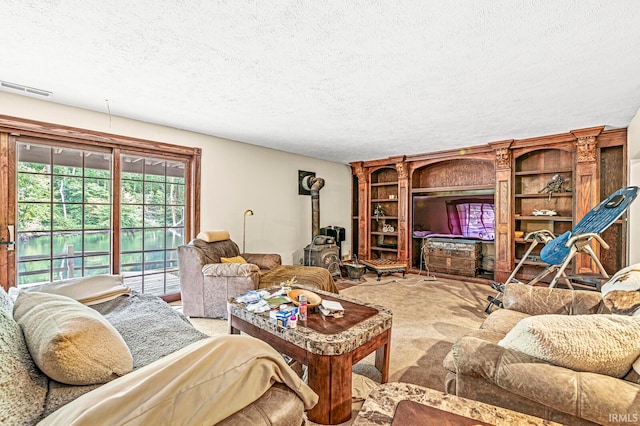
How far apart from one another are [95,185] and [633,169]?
21.0ft

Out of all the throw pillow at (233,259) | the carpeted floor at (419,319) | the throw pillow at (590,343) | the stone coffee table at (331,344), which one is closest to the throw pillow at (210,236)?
the throw pillow at (233,259)

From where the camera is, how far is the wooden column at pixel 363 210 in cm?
658

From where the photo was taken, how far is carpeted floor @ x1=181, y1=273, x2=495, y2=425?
2.28 m

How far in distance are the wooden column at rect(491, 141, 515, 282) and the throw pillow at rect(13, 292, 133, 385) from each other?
523 cm

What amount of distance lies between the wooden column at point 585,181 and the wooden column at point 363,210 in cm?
349

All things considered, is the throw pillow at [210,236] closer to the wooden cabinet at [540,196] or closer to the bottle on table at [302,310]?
the bottle on table at [302,310]

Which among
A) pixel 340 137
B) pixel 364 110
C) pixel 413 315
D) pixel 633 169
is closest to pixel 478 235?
pixel 633 169

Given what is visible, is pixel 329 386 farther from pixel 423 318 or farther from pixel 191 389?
pixel 423 318

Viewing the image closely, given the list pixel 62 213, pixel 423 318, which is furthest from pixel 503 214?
pixel 62 213

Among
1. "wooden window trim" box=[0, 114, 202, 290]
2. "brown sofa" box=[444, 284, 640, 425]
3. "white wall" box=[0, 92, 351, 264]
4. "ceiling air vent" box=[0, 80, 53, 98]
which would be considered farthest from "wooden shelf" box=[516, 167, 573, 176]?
"ceiling air vent" box=[0, 80, 53, 98]

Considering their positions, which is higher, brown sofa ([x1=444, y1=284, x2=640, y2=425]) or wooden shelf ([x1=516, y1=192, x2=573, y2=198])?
wooden shelf ([x1=516, y1=192, x2=573, y2=198])

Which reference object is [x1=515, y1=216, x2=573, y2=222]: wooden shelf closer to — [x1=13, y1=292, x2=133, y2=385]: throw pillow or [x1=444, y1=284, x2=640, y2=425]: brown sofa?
[x1=444, y1=284, x2=640, y2=425]: brown sofa

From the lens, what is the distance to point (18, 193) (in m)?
2.93

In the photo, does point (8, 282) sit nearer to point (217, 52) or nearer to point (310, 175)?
point (217, 52)
